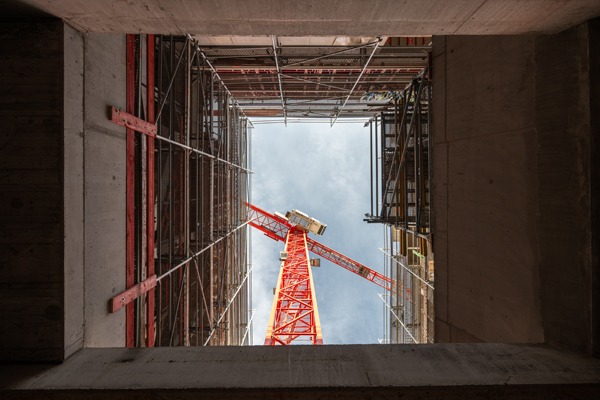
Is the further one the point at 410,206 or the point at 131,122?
the point at 410,206

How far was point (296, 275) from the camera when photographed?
857 inches

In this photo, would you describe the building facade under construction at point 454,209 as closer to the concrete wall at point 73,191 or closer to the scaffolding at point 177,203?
the concrete wall at point 73,191

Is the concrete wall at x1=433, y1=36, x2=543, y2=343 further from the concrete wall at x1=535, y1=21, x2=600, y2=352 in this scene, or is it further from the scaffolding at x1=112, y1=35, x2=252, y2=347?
the scaffolding at x1=112, y1=35, x2=252, y2=347

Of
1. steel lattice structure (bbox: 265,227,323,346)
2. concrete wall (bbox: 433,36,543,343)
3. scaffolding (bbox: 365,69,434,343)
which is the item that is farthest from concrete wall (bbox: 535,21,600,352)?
steel lattice structure (bbox: 265,227,323,346)

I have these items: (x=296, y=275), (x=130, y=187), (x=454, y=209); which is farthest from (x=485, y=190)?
(x=296, y=275)

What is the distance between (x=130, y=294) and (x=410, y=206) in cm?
839

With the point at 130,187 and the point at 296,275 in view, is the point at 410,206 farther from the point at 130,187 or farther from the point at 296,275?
the point at 296,275

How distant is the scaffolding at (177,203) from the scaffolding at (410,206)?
17.8 ft

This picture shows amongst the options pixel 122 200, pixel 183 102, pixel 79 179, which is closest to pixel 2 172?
pixel 79 179

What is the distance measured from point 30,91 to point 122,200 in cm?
193

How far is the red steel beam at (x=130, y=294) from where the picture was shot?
475cm

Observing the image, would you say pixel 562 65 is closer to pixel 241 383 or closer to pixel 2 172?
pixel 241 383

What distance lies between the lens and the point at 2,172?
3412 mm

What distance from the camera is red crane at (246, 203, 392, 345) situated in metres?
15.3
